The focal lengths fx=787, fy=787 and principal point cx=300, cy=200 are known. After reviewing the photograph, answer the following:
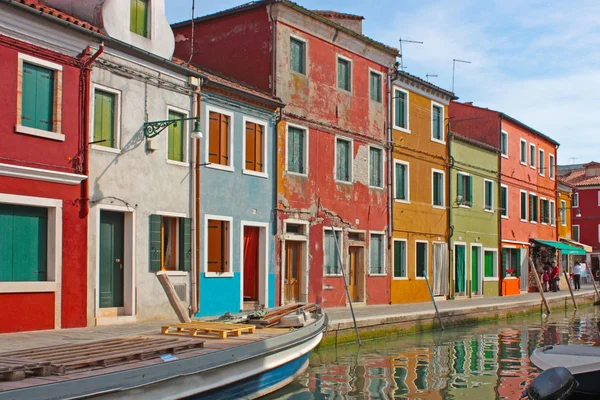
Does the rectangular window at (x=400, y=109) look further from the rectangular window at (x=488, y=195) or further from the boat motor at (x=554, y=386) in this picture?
the boat motor at (x=554, y=386)

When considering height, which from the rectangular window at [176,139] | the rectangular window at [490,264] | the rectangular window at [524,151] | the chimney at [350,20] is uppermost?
the chimney at [350,20]

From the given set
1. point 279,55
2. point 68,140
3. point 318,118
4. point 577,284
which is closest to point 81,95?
point 68,140

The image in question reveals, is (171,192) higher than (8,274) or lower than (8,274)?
higher

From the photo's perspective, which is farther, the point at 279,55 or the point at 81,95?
the point at 279,55

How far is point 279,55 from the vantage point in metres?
20.6

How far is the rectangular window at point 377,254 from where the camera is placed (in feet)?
80.0

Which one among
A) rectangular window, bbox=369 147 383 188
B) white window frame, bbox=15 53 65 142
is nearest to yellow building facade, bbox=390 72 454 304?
rectangular window, bbox=369 147 383 188

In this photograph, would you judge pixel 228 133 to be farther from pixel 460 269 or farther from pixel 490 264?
pixel 490 264

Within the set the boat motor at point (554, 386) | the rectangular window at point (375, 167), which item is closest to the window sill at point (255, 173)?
the rectangular window at point (375, 167)

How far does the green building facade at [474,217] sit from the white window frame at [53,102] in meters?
17.9

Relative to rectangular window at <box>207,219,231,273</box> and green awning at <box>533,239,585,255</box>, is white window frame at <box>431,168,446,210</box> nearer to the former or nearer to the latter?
green awning at <box>533,239,585,255</box>

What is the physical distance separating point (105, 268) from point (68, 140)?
2.66 meters

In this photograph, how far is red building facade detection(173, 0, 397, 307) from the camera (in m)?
20.8

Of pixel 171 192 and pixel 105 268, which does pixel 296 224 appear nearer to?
pixel 171 192
